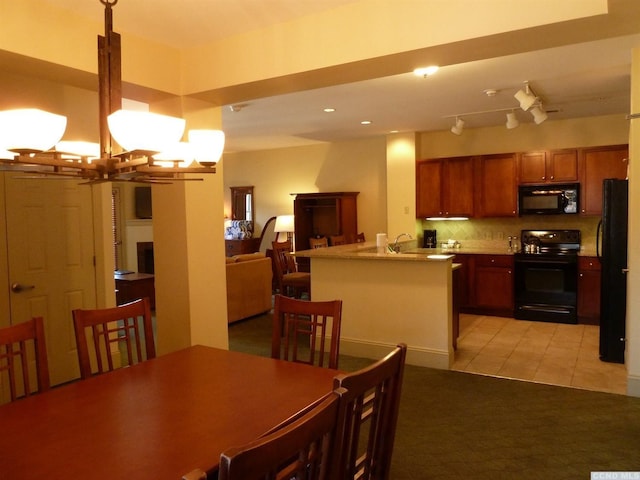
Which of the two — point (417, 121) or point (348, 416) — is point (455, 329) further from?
point (348, 416)

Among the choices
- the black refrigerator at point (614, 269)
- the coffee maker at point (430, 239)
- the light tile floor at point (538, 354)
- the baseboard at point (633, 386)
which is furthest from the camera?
the coffee maker at point (430, 239)

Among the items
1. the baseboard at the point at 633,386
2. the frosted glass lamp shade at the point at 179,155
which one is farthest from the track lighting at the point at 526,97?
the frosted glass lamp shade at the point at 179,155

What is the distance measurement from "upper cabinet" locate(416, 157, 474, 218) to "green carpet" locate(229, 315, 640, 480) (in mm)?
3199

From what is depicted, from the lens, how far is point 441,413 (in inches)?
132

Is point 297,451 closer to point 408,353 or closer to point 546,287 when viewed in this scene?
point 408,353

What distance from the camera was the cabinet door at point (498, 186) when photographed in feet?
21.0

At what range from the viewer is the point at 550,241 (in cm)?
642

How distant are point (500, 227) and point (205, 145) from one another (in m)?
5.68

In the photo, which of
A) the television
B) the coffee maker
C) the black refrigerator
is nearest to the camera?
the black refrigerator

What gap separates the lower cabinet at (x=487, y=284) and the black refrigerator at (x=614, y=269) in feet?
6.11

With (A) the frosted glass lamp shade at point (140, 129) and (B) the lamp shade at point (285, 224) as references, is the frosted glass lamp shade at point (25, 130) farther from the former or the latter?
(B) the lamp shade at point (285, 224)

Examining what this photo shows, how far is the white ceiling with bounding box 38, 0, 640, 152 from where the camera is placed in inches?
107

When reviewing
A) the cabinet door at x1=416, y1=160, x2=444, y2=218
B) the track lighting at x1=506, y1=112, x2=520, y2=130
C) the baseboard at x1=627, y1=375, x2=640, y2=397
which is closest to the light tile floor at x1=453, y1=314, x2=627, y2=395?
the baseboard at x1=627, y1=375, x2=640, y2=397

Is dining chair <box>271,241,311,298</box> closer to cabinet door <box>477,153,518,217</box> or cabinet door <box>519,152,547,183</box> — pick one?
cabinet door <box>477,153,518,217</box>
